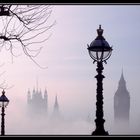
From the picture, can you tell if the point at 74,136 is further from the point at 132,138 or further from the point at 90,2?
the point at 90,2

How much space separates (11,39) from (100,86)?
234 centimetres

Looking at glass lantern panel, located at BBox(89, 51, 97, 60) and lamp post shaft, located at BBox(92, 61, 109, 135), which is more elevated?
glass lantern panel, located at BBox(89, 51, 97, 60)

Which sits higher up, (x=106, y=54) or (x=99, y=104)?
(x=106, y=54)

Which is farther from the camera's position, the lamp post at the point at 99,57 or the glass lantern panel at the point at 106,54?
the glass lantern panel at the point at 106,54

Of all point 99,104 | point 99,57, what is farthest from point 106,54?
point 99,104

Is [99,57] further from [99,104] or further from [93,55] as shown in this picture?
[99,104]

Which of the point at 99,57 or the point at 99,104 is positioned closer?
the point at 99,104

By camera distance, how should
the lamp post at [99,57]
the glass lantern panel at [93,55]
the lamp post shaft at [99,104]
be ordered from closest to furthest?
1. the lamp post shaft at [99,104]
2. the lamp post at [99,57]
3. the glass lantern panel at [93,55]

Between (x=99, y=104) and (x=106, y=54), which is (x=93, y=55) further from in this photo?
(x=99, y=104)

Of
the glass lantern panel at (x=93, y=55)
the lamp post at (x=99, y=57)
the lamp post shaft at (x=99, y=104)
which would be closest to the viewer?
the lamp post shaft at (x=99, y=104)

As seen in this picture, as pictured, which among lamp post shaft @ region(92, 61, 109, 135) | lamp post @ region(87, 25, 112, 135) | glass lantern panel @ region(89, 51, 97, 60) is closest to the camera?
lamp post shaft @ region(92, 61, 109, 135)

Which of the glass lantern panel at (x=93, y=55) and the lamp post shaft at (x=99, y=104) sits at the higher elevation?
the glass lantern panel at (x=93, y=55)

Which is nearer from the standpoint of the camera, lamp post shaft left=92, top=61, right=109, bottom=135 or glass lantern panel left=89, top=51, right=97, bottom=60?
lamp post shaft left=92, top=61, right=109, bottom=135

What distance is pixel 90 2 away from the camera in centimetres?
391
